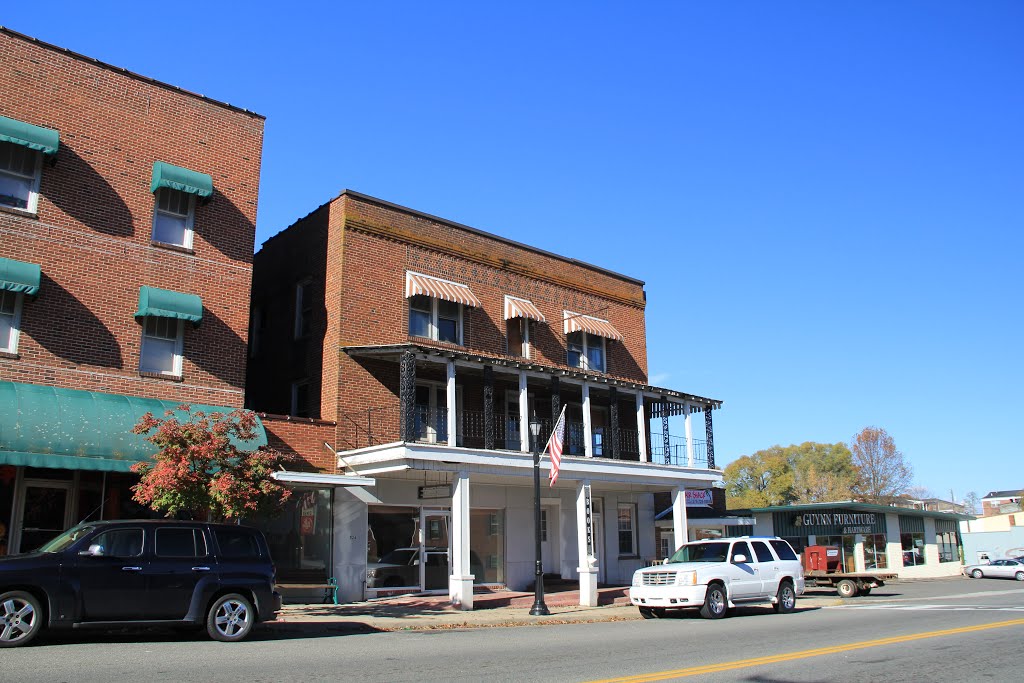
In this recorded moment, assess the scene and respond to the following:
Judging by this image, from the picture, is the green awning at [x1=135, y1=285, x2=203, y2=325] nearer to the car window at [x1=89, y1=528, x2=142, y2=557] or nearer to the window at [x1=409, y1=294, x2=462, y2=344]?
the window at [x1=409, y1=294, x2=462, y2=344]

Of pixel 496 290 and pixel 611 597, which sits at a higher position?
pixel 496 290

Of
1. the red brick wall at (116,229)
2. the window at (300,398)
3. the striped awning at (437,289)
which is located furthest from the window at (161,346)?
the striped awning at (437,289)

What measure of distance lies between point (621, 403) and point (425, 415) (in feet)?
27.2

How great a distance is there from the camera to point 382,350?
2116 cm

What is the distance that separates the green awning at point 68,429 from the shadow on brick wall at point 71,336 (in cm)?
88

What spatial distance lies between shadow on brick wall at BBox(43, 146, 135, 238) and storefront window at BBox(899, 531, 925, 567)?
38721 mm

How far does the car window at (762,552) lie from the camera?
19.4m

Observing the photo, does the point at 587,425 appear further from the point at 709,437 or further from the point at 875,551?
the point at 875,551

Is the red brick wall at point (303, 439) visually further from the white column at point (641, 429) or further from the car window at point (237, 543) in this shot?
the white column at point (641, 429)

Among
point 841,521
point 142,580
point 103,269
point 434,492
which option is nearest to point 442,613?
point 434,492

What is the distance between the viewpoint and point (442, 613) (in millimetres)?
18906

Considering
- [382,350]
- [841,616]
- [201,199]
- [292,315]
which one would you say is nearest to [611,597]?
[841,616]

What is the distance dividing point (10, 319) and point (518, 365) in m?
11.4

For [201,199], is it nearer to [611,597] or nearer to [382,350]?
[382,350]
